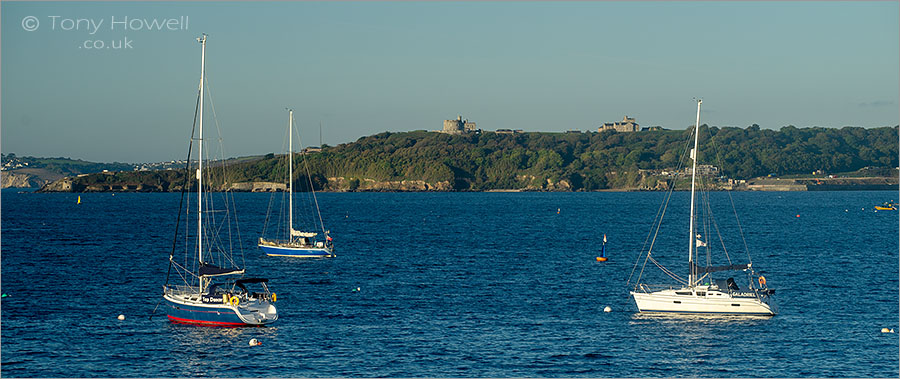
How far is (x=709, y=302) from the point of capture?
6162cm

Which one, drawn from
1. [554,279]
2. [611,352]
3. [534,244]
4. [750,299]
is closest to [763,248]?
[534,244]

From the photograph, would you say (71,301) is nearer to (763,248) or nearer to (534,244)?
(534,244)

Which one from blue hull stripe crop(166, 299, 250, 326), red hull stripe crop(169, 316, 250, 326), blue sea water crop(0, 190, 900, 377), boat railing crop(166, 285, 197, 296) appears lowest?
blue sea water crop(0, 190, 900, 377)

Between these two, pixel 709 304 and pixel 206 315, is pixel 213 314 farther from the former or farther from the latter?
pixel 709 304

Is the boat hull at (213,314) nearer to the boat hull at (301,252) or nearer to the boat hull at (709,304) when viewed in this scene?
the boat hull at (709,304)

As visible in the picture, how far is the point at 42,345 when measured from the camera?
53.1 m

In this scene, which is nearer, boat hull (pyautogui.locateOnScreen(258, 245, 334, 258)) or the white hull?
the white hull

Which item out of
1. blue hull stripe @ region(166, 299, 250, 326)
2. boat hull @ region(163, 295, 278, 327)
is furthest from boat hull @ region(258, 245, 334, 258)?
blue hull stripe @ region(166, 299, 250, 326)

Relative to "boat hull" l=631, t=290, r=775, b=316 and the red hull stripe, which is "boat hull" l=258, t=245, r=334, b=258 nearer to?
the red hull stripe

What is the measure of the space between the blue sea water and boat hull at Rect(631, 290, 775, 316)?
0.80 m

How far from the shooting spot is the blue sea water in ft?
160

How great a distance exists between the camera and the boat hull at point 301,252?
98500mm

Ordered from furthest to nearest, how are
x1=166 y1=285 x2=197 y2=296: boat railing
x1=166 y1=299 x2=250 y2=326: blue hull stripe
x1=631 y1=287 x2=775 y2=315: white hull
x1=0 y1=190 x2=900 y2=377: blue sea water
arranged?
x1=631 y1=287 x2=775 y2=315: white hull
x1=166 y1=285 x2=197 y2=296: boat railing
x1=166 y1=299 x2=250 y2=326: blue hull stripe
x1=0 y1=190 x2=900 y2=377: blue sea water

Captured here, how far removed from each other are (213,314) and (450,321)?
15.4m
